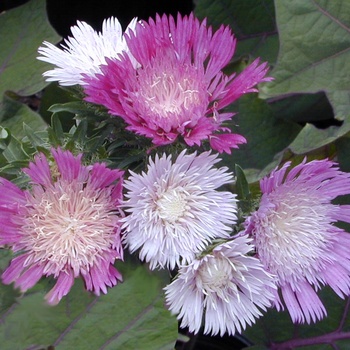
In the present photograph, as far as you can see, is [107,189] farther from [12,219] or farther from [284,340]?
[284,340]

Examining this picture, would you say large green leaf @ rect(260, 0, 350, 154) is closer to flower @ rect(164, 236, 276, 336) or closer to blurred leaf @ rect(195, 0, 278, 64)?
blurred leaf @ rect(195, 0, 278, 64)

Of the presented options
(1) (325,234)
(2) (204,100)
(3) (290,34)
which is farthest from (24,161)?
(3) (290,34)

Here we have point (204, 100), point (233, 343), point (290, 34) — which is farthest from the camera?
point (233, 343)

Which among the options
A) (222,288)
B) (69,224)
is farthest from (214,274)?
(69,224)

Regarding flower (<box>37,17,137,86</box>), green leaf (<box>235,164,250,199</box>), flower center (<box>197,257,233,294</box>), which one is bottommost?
flower center (<box>197,257,233,294</box>)

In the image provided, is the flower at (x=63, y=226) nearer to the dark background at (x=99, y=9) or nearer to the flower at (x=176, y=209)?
the flower at (x=176, y=209)

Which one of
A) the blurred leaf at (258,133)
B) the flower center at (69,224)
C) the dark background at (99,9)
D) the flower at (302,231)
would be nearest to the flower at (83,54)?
the flower center at (69,224)

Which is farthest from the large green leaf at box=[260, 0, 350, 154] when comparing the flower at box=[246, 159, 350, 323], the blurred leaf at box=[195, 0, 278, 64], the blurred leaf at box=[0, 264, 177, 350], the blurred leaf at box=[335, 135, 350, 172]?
the blurred leaf at box=[0, 264, 177, 350]
